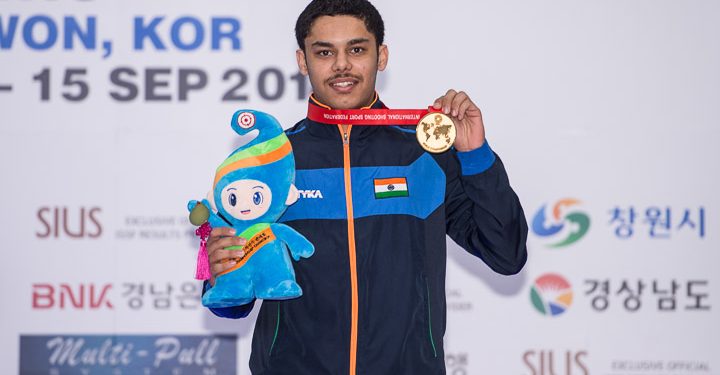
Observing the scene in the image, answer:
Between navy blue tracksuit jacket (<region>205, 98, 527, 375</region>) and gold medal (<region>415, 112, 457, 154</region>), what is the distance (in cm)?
6

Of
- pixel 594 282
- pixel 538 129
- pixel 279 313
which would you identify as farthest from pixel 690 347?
pixel 279 313

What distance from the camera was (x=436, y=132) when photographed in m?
2.26

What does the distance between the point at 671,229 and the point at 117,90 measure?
251 cm

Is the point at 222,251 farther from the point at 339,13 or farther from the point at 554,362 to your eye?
the point at 554,362

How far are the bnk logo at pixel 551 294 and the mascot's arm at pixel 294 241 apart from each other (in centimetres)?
209

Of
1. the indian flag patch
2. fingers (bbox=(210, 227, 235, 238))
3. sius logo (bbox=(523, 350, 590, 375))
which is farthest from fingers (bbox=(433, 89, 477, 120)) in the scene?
sius logo (bbox=(523, 350, 590, 375))

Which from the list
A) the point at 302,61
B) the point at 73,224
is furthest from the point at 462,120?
the point at 73,224

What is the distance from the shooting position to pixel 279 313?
2.23m

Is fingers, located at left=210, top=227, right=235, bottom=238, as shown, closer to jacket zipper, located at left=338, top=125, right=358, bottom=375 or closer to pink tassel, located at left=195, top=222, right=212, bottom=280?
pink tassel, located at left=195, top=222, right=212, bottom=280

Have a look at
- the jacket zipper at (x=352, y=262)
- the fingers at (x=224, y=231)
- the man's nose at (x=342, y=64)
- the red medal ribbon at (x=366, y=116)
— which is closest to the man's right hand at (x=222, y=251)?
the fingers at (x=224, y=231)

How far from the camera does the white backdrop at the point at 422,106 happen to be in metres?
4.03

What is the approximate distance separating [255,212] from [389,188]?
332mm

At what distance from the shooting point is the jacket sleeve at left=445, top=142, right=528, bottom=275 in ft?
7.26

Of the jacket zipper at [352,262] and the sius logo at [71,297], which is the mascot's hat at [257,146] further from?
the sius logo at [71,297]
